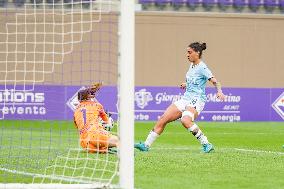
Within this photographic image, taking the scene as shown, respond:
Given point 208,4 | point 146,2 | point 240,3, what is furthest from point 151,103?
point 240,3

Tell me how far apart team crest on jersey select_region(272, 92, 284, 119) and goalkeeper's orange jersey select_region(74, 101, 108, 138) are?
51.2 feet

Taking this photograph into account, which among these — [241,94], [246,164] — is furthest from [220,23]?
[246,164]

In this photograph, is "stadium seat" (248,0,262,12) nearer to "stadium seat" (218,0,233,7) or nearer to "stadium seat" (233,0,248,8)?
"stadium seat" (233,0,248,8)

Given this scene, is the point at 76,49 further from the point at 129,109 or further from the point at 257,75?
the point at 129,109

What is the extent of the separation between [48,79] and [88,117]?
45.0ft

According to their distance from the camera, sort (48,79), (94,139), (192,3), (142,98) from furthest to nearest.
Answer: (192,3) → (142,98) → (48,79) → (94,139)

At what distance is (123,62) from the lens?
7883 mm

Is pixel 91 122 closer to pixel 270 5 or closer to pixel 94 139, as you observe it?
pixel 94 139

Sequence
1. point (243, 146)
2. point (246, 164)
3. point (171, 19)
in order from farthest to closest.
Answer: point (171, 19) → point (243, 146) → point (246, 164)

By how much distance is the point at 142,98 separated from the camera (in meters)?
26.4

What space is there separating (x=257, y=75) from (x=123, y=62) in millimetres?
24279

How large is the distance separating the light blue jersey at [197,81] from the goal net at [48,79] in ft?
4.19

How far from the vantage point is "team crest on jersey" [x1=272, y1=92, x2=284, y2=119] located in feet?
90.7

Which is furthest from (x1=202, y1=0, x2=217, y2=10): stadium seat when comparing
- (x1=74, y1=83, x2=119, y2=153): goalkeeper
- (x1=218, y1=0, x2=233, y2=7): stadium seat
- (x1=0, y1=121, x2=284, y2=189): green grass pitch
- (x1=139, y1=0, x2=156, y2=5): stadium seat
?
(x1=74, y1=83, x2=119, y2=153): goalkeeper
